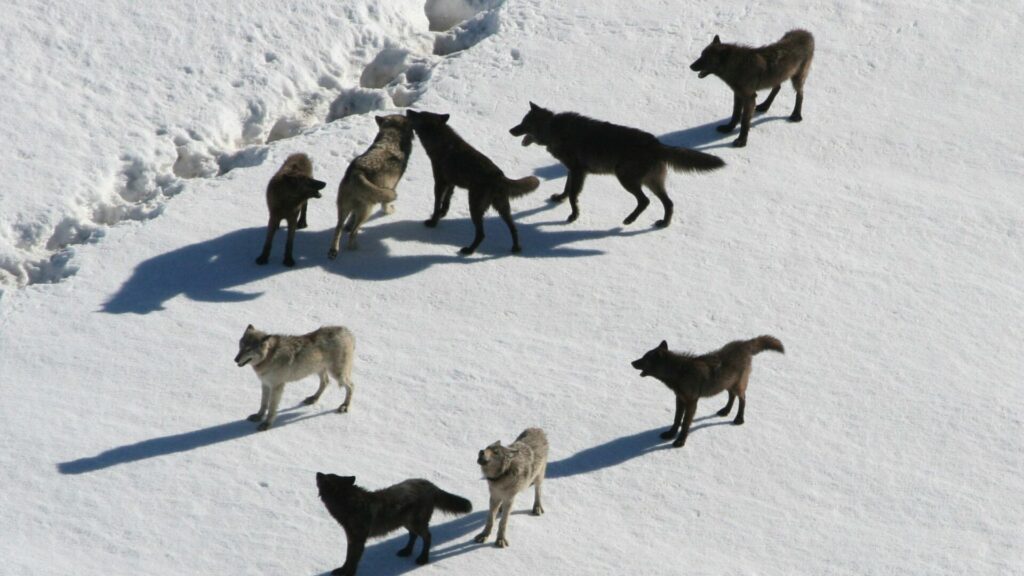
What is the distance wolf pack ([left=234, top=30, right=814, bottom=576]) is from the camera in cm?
1295

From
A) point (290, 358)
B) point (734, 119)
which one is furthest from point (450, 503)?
point (734, 119)

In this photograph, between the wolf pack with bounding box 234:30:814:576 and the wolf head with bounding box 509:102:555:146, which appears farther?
the wolf head with bounding box 509:102:555:146

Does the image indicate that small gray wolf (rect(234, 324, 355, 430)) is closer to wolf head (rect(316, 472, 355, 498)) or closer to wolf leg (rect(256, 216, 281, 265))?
wolf head (rect(316, 472, 355, 498))

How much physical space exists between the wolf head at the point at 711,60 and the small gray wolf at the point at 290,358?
24.1ft

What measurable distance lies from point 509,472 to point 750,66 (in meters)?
8.68

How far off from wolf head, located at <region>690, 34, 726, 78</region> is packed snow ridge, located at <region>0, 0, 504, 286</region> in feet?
12.5

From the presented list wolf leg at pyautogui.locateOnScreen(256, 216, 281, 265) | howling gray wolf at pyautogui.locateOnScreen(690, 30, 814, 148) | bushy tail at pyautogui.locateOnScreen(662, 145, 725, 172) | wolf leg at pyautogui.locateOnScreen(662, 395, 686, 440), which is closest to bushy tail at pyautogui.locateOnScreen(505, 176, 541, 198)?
bushy tail at pyautogui.locateOnScreen(662, 145, 725, 172)

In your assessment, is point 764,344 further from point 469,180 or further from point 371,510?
point 371,510

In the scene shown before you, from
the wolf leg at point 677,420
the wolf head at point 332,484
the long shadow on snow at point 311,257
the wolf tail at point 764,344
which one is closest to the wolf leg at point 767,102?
the long shadow on snow at point 311,257

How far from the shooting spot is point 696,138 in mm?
20281

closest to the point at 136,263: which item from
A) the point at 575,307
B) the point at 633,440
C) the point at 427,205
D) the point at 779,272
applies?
the point at 427,205

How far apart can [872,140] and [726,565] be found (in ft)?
29.6

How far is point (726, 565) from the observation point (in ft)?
43.6

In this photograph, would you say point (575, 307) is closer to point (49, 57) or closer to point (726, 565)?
point (726, 565)
